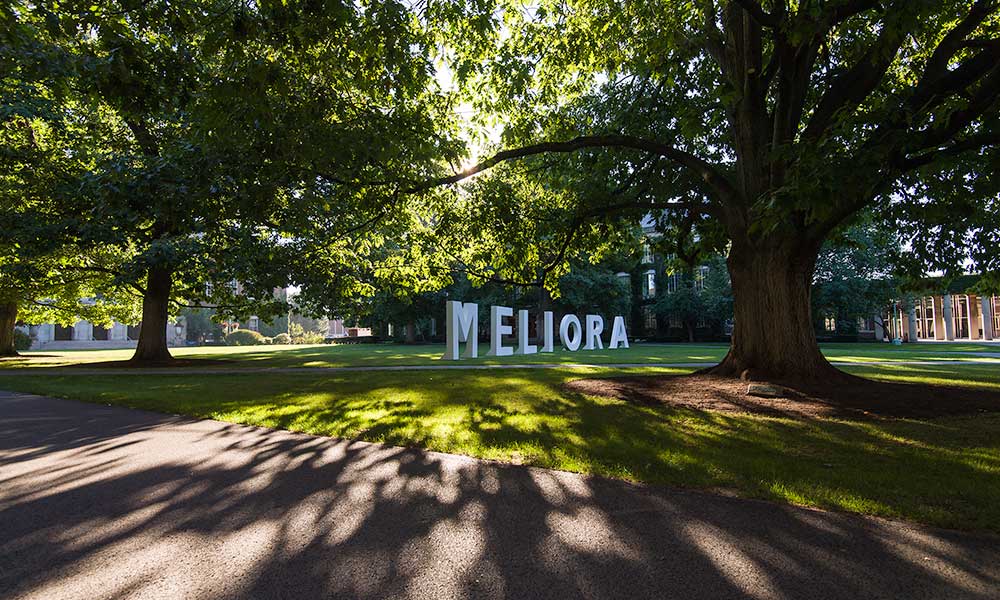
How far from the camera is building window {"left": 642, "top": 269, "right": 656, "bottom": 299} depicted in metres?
51.8

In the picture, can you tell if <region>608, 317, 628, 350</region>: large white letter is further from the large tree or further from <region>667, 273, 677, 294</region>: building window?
the large tree

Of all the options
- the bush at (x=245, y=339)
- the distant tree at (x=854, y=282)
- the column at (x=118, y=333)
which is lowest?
the bush at (x=245, y=339)

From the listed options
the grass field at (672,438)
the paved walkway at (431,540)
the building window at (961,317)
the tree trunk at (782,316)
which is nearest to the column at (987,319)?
the building window at (961,317)

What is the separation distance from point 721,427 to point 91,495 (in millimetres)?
6620

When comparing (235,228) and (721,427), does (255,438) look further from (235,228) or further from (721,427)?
(235,228)

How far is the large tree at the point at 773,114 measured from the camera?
22.6 feet

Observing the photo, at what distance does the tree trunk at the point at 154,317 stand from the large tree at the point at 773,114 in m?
15.2

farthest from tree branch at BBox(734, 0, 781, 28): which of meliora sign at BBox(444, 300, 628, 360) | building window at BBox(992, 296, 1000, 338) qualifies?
building window at BBox(992, 296, 1000, 338)

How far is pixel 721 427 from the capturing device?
650 cm

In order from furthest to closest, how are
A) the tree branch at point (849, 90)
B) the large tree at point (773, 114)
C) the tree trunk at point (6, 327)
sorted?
the tree trunk at point (6, 327)
the tree branch at point (849, 90)
the large tree at point (773, 114)

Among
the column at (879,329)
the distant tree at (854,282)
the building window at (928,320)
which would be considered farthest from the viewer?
the building window at (928,320)

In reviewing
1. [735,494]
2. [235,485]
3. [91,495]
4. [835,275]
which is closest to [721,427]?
[735,494]

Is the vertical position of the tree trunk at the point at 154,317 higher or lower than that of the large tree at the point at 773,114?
lower

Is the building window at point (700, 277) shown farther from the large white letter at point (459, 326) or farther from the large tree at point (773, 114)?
the large tree at point (773, 114)
